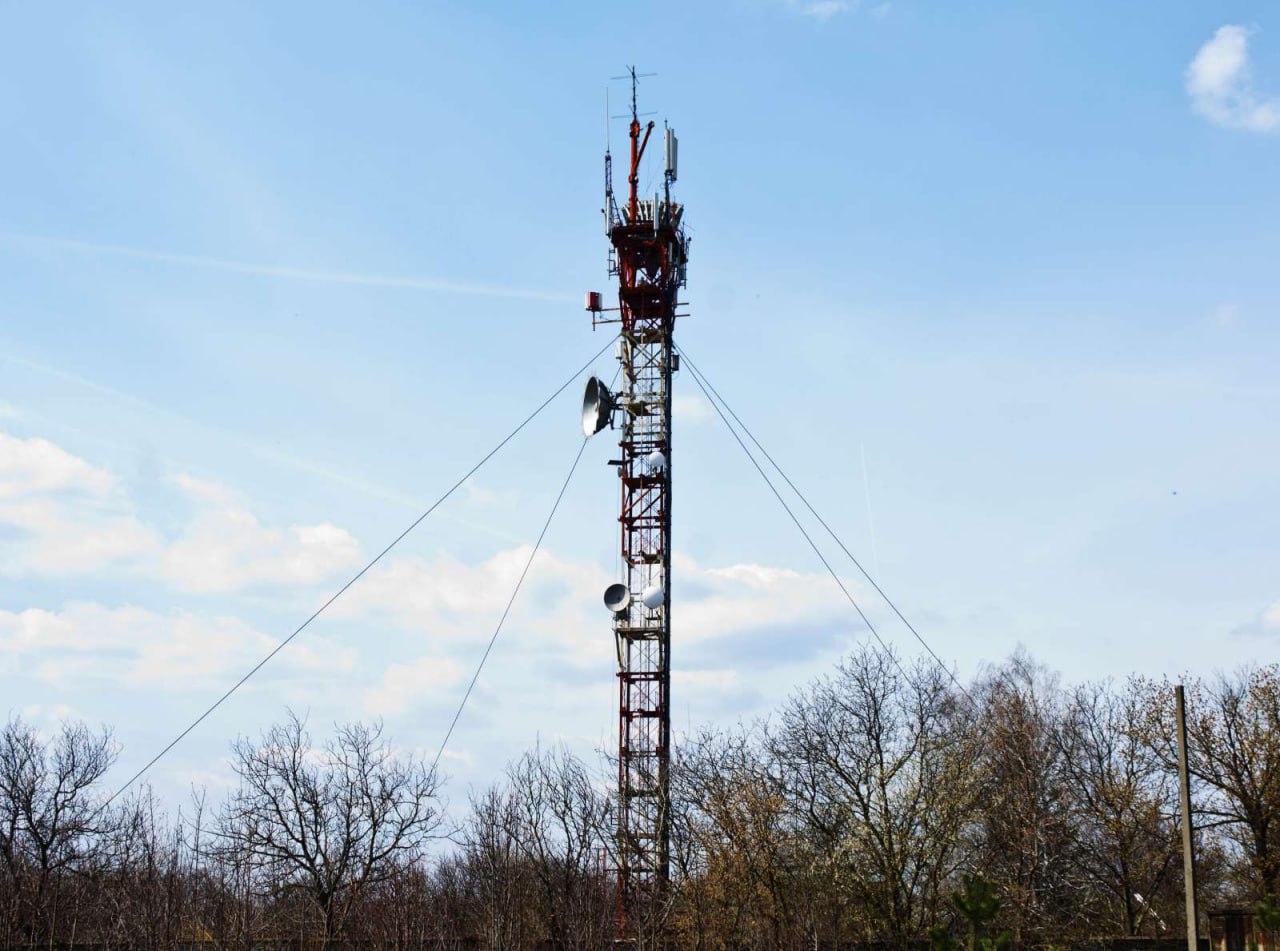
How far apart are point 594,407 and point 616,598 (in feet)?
20.6

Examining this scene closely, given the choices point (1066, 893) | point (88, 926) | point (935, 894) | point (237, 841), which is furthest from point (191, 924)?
point (1066, 893)

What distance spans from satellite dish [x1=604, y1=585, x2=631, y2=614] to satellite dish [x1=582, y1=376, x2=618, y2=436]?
5.16m

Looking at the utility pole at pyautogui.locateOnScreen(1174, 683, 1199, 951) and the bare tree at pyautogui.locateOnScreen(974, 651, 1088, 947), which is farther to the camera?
the bare tree at pyautogui.locateOnScreen(974, 651, 1088, 947)

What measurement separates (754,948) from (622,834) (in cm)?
791

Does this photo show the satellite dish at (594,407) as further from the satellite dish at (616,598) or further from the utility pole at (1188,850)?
the utility pole at (1188,850)

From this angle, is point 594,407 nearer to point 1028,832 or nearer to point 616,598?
point 616,598

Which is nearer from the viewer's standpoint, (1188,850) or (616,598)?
(1188,850)

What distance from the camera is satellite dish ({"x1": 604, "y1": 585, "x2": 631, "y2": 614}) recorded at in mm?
42812

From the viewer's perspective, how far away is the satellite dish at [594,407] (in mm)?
42469

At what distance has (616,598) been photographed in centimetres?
4294

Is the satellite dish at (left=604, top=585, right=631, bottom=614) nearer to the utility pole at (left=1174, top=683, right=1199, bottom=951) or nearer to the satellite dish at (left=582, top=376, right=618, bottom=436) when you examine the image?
the satellite dish at (left=582, top=376, right=618, bottom=436)

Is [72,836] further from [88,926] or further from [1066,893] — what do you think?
[1066,893]

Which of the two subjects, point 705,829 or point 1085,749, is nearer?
point 705,829

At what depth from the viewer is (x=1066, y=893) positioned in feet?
151
